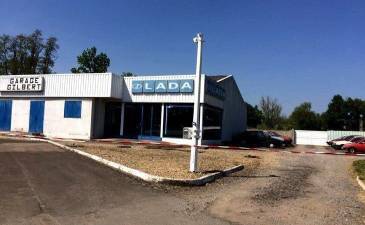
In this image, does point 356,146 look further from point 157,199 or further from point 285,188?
point 157,199

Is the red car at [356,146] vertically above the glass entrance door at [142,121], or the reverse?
the glass entrance door at [142,121]

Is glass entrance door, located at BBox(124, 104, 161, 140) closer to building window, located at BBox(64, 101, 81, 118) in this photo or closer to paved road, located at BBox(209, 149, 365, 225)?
building window, located at BBox(64, 101, 81, 118)

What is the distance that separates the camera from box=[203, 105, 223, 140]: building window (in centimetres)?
3551

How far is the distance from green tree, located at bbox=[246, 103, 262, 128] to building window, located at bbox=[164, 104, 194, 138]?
61745mm

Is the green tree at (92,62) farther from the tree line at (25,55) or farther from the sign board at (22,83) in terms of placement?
the sign board at (22,83)

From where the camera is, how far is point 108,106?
37.9 m

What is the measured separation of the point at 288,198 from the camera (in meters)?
12.2

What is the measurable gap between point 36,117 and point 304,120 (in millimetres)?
63776

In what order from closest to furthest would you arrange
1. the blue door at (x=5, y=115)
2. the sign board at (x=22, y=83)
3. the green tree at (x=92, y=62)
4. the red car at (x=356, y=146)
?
1. the red car at (x=356, y=146)
2. the sign board at (x=22, y=83)
3. the blue door at (x=5, y=115)
4. the green tree at (x=92, y=62)

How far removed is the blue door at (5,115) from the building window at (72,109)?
5828 millimetres

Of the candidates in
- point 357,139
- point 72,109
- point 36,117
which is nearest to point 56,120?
point 72,109

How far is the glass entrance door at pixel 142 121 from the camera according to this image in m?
35.8

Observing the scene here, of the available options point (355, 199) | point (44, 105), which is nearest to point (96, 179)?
point (355, 199)

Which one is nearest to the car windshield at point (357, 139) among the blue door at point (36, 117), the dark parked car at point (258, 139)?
the dark parked car at point (258, 139)
